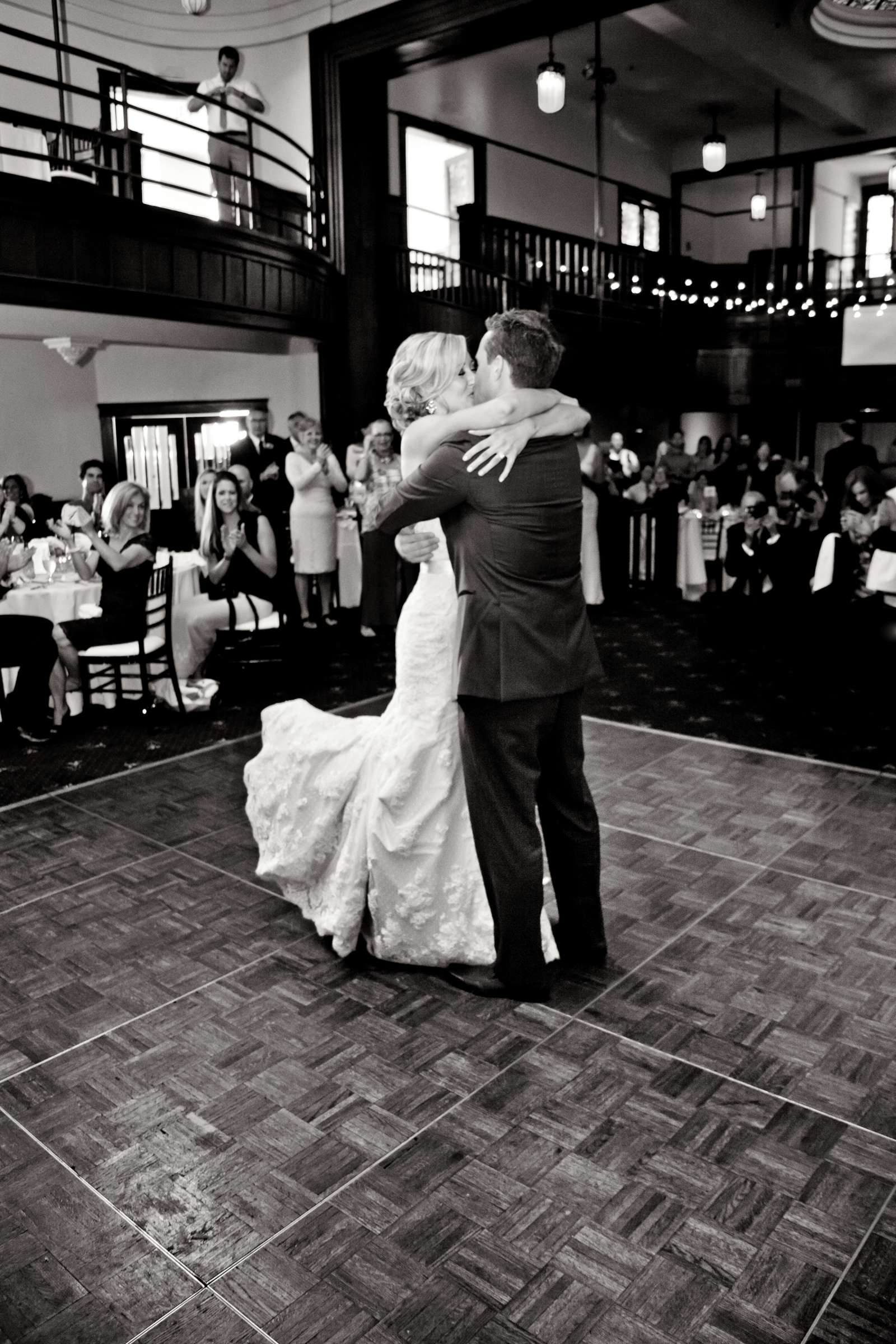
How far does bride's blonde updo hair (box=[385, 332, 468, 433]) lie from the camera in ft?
9.00

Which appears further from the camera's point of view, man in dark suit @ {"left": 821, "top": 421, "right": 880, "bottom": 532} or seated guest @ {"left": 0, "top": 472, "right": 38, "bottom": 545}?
man in dark suit @ {"left": 821, "top": 421, "right": 880, "bottom": 532}

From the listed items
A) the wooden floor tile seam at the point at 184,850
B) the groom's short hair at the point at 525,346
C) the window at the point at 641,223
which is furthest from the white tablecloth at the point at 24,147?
the window at the point at 641,223

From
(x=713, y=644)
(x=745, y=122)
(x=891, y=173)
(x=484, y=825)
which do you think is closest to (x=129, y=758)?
(x=484, y=825)

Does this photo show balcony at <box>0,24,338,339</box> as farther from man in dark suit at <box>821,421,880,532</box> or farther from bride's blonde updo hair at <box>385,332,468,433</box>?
man in dark suit at <box>821,421,880,532</box>

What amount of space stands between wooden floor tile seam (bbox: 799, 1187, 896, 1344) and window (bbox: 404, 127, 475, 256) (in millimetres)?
12380

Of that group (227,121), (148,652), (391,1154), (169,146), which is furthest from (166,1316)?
(169,146)

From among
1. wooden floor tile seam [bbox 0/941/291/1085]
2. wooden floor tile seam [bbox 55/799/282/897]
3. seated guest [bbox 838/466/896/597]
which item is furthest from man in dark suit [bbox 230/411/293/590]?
wooden floor tile seam [bbox 0/941/291/1085]

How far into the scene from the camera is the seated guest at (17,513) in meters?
6.49

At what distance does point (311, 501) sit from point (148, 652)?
2.50 metres

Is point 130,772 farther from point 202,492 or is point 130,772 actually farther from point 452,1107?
point 452,1107

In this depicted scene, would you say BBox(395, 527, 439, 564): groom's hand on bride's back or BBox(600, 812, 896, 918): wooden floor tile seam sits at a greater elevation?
BBox(395, 527, 439, 564): groom's hand on bride's back

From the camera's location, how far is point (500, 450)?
2.48 m

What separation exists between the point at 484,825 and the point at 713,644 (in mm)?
4945

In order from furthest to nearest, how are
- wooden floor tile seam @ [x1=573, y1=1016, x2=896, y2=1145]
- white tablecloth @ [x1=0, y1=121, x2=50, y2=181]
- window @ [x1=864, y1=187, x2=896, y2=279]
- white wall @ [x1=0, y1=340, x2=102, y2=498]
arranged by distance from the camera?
window @ [x1=864, y1=187, x2=896, y2=279]
white wall @ [x1=0, y1=340, x2=102, y2=498]
white tablecloth @ [x1=0, y1=121, x2=50, y2=181]
wooden floor tile seam @ [x1=573, y1=1016, x2=896, y2=1145]
